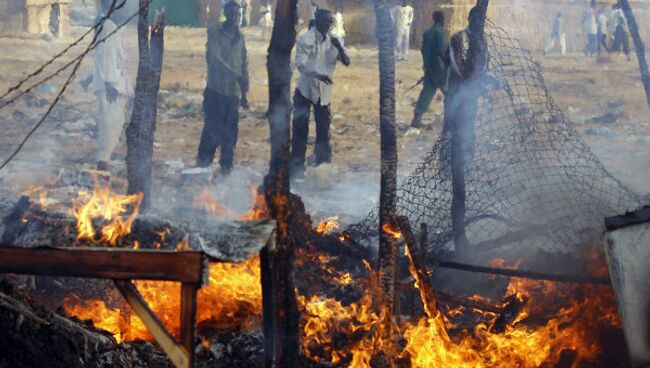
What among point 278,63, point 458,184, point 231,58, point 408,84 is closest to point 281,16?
point 278,63

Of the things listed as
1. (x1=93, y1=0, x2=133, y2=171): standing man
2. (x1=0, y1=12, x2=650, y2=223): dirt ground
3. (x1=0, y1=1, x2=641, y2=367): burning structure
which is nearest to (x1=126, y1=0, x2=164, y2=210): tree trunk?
(x1=0, y1=1, x2=641, y2=367): burning structure

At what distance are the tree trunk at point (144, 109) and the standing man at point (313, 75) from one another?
8.74 feet

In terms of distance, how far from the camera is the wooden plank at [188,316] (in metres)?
3.80

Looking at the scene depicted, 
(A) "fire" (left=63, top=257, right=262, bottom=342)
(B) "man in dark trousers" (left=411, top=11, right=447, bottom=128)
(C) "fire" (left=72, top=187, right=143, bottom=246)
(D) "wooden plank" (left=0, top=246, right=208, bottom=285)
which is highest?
(B) "man in dark trousers" (left=411, top=11, right=447, bottom=128)

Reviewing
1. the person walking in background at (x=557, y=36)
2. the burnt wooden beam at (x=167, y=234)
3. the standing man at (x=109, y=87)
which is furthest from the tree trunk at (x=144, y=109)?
the person walking in background at (x=557, y=36)

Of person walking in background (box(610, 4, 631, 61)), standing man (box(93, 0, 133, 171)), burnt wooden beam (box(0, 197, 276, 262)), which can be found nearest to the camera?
burnt wooden beam (box(0, 197, 276, 262))

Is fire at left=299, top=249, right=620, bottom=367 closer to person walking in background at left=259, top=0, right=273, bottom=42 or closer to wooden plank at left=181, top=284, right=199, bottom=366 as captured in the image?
wooden plank at left=181, top=284, right=199, bottom=366

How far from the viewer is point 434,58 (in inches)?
520

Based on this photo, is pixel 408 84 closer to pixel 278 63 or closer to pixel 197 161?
pixel 197 161

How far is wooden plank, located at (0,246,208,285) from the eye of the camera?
380 cm

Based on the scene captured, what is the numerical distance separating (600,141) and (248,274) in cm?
903

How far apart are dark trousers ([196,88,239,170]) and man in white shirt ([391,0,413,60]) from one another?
355 inches

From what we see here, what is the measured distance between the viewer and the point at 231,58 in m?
10.9

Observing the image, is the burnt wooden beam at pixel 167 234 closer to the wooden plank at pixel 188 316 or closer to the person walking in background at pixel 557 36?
the wooden plank at pixel 188 316
